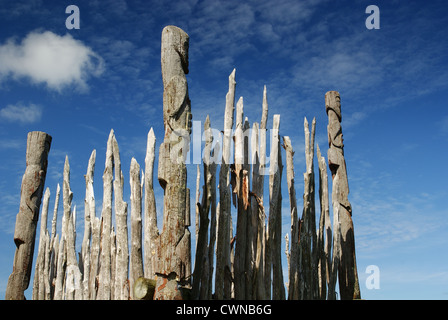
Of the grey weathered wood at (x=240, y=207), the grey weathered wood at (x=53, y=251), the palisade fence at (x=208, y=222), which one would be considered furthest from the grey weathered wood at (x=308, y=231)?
the grey weathered wood at (x=53, y=251)

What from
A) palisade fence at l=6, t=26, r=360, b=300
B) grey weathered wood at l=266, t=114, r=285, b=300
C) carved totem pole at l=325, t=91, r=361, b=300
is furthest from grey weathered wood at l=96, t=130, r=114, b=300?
carved totem pole at l=325, t=91, r=361, b=300

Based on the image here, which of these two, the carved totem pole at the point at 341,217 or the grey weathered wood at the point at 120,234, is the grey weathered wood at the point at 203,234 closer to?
the grey weathered wood at the point at 120,234

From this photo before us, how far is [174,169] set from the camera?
494 cm

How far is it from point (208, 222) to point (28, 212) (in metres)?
2.74

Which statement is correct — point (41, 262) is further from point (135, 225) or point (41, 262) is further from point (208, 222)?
point (208, 222)

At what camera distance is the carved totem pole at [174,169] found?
4.72 m

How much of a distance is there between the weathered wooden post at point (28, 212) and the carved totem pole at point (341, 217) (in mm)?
4253

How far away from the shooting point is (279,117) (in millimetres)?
6938

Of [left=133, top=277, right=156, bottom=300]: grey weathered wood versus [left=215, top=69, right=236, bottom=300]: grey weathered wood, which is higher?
[left=215, top=69, right=236, bottom=300]: grey weathered wood

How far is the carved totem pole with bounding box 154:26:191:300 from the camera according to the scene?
4.72 m

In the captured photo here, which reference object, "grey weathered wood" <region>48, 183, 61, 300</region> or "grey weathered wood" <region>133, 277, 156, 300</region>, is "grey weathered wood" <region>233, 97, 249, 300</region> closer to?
"grey weathered wood" <region>133, 277, 156, 300</region>

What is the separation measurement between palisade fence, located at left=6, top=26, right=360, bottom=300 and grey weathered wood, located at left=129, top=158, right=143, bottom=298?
0.05ft
